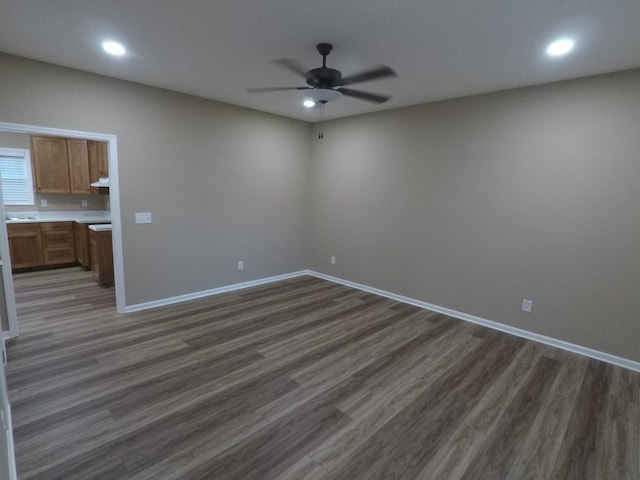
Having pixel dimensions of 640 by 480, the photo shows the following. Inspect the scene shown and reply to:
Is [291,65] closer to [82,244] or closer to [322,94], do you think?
[322,94]

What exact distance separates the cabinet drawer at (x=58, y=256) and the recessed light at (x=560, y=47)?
7.65 metres

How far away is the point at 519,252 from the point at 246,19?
354 cm

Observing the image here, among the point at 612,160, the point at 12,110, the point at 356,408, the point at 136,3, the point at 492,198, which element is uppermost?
the point at 136,3

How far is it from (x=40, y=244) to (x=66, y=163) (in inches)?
61.0

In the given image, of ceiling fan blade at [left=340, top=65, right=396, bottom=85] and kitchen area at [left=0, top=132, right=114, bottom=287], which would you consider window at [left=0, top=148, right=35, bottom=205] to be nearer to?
kitchen area at [left=0, top=132, right=114, bottom=287]

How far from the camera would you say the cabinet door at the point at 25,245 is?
17.9 ft

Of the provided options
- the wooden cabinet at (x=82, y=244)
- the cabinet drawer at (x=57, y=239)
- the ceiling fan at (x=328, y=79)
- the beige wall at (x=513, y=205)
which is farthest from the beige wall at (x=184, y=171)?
the cabinet drawer at (x=57, y=239)

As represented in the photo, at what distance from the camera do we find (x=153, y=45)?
270 cm

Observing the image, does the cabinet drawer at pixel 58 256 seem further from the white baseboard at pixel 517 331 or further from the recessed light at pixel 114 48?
the white baseboard at pixel 517 331

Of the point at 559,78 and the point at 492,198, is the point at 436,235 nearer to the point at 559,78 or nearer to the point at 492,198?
the point at 492,198

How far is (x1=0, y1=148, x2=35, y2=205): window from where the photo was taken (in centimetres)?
569

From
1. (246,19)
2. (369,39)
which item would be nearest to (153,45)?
(246,19)

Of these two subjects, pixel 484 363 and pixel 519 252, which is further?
pixel 519 252

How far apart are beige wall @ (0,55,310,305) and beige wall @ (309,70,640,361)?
1218 millimetres
